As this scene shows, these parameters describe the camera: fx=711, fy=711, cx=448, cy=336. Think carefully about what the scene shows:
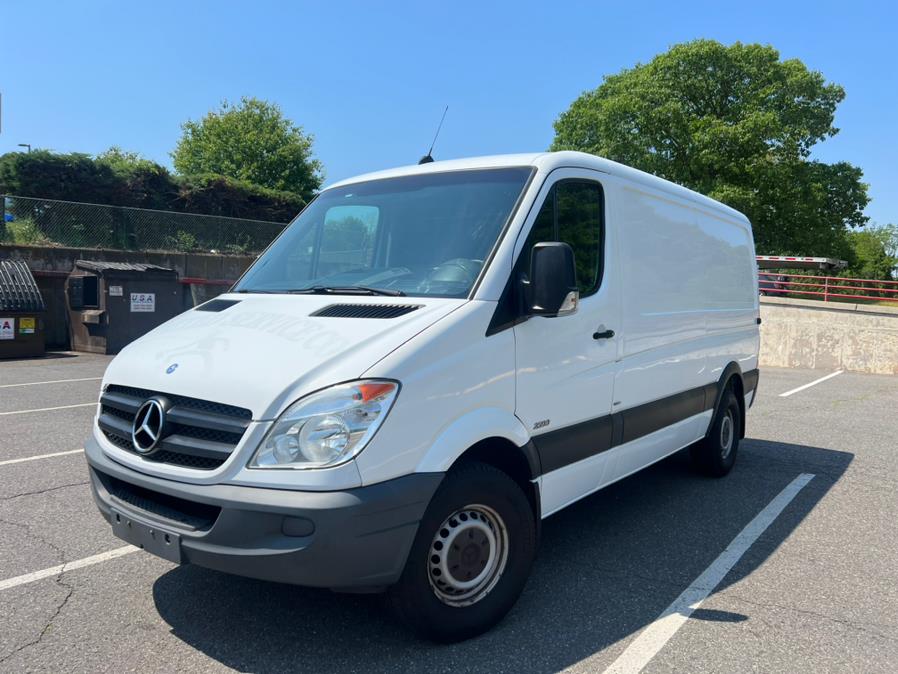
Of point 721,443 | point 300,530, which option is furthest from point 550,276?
point 721,443

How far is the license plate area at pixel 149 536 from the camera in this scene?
2.83 meters

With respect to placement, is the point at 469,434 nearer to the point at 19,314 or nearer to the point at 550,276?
the point at 550,276

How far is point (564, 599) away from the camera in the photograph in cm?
365

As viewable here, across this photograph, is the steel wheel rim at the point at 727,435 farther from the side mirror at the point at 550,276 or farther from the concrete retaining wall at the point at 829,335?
the concrete retaining wall at the point at 829,335

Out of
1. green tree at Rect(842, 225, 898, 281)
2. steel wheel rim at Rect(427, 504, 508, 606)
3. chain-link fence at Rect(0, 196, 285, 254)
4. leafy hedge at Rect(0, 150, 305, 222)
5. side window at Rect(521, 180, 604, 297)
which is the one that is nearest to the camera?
steel wheel rim at Rect(427, 504, 508, 606)

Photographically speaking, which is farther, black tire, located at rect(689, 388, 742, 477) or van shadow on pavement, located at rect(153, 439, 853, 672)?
black tire, located at rect(689, 388, 742, 477)

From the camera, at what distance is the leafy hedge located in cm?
2053

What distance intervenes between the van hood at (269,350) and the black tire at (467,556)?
0.67m

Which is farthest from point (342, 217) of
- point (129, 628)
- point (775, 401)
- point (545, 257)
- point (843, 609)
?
point (775, 401)

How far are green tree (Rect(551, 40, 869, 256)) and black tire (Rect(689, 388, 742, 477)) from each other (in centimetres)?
2554

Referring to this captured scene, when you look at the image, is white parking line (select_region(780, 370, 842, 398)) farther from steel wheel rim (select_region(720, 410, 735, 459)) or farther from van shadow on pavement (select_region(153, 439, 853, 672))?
van shadow on pavement (select_region(153, 439, 853, 672))

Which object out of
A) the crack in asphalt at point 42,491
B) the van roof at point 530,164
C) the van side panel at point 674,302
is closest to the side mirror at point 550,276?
the van roof at point 530,164

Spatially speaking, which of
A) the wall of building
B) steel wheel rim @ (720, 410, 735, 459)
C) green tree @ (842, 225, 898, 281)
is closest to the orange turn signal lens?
steel wheel rim @ (720, 410, 735, 459)

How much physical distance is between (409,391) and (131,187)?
2307 cm
